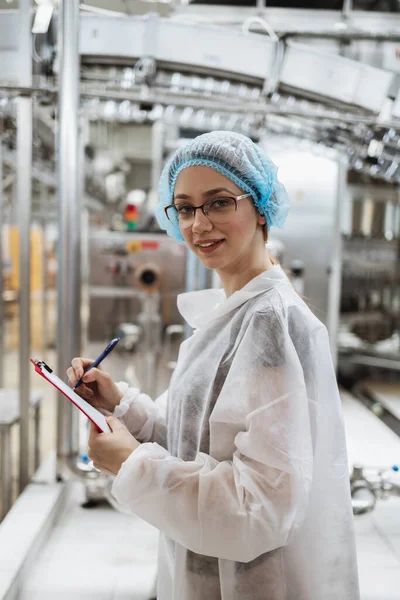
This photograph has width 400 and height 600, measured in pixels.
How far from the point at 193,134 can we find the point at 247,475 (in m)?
A: 3.52

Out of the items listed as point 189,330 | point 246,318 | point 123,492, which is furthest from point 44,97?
point 123,492

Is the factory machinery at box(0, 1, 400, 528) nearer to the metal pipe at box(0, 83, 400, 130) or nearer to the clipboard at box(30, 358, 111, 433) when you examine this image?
the metal pipe at box(0, 83, 400, 130)

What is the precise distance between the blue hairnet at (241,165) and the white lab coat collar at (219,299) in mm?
106

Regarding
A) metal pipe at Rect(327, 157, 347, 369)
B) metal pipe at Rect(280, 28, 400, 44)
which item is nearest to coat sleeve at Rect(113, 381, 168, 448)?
metal pipe at Rect(280, 28, 400, 44)

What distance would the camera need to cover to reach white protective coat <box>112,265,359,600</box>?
0.71 metres

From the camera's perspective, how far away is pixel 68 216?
1978 mm

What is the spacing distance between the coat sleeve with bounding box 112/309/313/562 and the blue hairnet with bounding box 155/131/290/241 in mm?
239

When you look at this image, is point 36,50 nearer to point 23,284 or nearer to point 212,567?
point 23,284

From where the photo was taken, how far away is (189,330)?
9.36 feet

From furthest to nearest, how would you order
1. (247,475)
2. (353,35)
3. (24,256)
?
1. (353,35)
2. (24,256)
3. (247,475)

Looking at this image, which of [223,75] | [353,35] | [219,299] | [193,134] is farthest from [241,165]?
[193,134]

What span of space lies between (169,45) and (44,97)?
1.76 ft

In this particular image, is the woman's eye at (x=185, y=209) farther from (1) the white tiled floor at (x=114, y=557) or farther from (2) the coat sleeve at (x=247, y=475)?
(1) the white tiled floor at (x=114, y=557)

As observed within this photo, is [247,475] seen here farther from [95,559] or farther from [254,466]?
[95,559]
